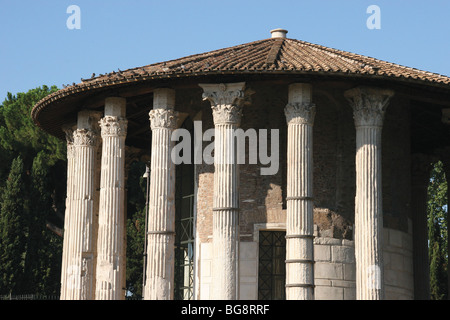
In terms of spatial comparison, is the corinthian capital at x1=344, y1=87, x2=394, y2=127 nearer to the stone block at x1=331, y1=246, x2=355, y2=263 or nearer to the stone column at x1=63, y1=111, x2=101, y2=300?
the stone block at x1=331, y1=246, x2=355, y2=263

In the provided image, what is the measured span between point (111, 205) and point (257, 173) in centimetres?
390

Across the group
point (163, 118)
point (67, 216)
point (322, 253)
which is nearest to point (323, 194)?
point (322, 253)

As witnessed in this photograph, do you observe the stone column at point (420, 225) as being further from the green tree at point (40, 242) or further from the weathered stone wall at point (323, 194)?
the green tree at point (40, 242)

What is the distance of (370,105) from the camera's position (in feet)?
87.2

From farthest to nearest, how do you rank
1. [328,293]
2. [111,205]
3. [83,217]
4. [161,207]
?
[83,217] < [328,293] < [111,205] < [161,207]

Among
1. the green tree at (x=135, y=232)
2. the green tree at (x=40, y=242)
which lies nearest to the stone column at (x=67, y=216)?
the green tree at (x=40, y=242)

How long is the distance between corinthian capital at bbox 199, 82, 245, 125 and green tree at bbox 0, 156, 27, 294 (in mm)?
17753

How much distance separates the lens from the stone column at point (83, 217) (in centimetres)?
2852

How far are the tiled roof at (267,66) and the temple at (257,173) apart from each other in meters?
0.05

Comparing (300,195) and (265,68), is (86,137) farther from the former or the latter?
(300,195)

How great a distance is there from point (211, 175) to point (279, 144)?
1.97 m

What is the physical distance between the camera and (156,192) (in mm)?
26500
